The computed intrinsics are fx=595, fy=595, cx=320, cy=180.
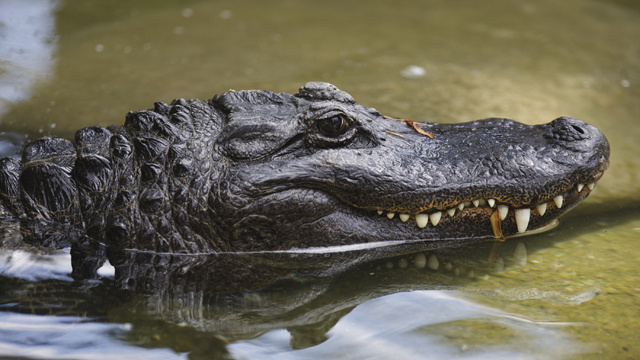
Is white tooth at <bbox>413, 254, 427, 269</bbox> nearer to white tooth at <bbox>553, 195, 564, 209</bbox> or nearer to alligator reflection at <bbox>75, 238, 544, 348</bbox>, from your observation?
alligator reflection at <bbox>75, 238, 544, 348</bbox>

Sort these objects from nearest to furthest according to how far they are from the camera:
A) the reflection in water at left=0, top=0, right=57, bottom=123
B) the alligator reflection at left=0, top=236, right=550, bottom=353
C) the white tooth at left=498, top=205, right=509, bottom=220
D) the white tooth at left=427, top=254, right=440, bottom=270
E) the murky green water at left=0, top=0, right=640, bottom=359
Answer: the murky green water at left=0, top=0, right=640, bottom=359, the alligator reflection at left=0, top=236, right=550, bottom=353, the white tooth at left=427, top=254, right=440, bottom=270, the white tooth at left=498, top=205, right=509, bottom=220, the reflection in water at left=0, top=0, right=57, bottom=123

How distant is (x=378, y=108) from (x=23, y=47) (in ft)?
13.6

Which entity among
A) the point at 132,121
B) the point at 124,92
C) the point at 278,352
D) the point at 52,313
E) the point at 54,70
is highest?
the point at 54,70

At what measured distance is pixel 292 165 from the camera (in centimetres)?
342

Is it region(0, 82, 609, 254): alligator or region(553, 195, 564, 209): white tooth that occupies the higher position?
region(0, 82, 609, 254): alligator

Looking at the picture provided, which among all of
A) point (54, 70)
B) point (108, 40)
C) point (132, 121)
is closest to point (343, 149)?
point (132, 121)

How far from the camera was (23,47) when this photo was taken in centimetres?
664

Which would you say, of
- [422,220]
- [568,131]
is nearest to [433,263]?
[422,220]

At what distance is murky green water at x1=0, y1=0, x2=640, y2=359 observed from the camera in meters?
2.64

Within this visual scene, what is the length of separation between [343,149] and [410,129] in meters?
0.53

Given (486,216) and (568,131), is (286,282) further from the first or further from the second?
(568,131)

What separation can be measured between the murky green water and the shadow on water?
12mm

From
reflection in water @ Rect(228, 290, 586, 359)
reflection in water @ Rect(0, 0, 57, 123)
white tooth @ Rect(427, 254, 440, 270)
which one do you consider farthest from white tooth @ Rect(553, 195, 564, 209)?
reflection in water @ Rect(0, 0, 57, 123)

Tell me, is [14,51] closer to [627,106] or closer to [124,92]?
[124,92]
